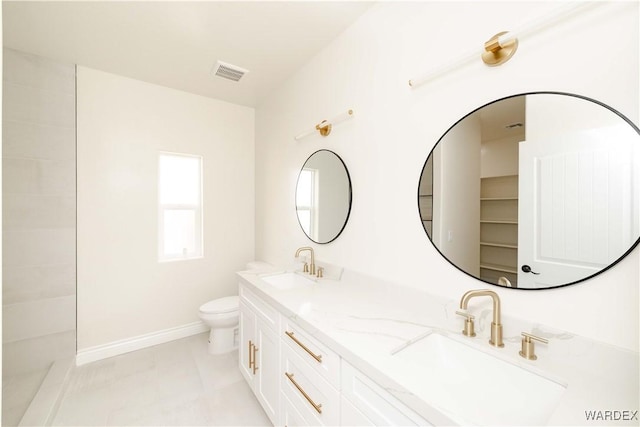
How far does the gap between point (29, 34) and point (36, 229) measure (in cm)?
143

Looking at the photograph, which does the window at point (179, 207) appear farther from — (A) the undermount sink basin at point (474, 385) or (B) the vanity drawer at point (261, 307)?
(A) the undermount sink basin at point (474, 385)

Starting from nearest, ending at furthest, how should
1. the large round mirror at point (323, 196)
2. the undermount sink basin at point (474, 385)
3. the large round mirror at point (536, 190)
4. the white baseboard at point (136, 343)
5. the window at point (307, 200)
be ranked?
the undermount sink basin at point (474, 385) → the large round mirror at point (536, 190) → the large round mirror at point (323, 196) → the window at point (307, 200) → the white baseboard at point (136, 343)

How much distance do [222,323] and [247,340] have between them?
1.85ft

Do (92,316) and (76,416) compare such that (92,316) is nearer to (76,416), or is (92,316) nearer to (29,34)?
(76,416)

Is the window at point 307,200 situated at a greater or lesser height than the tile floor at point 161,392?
greater

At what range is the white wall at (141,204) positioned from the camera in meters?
2.39

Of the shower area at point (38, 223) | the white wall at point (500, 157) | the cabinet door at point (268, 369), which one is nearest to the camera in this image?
the white wall at point (500, 157)

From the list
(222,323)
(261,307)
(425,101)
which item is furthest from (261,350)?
(425,101)

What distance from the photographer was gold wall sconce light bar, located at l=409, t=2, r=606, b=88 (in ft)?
2.99

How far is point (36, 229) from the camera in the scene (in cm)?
218

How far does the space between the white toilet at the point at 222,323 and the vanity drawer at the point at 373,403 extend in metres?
1.67

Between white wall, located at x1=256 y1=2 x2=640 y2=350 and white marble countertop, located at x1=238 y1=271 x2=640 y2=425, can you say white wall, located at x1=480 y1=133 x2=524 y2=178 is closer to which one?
white wall, located at x1=256 y1=2 x2=640 y2=350

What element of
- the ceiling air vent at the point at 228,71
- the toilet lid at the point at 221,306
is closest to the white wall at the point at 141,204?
the toilet lid at the point at 221,306

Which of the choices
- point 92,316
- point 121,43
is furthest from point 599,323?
point 92,316
